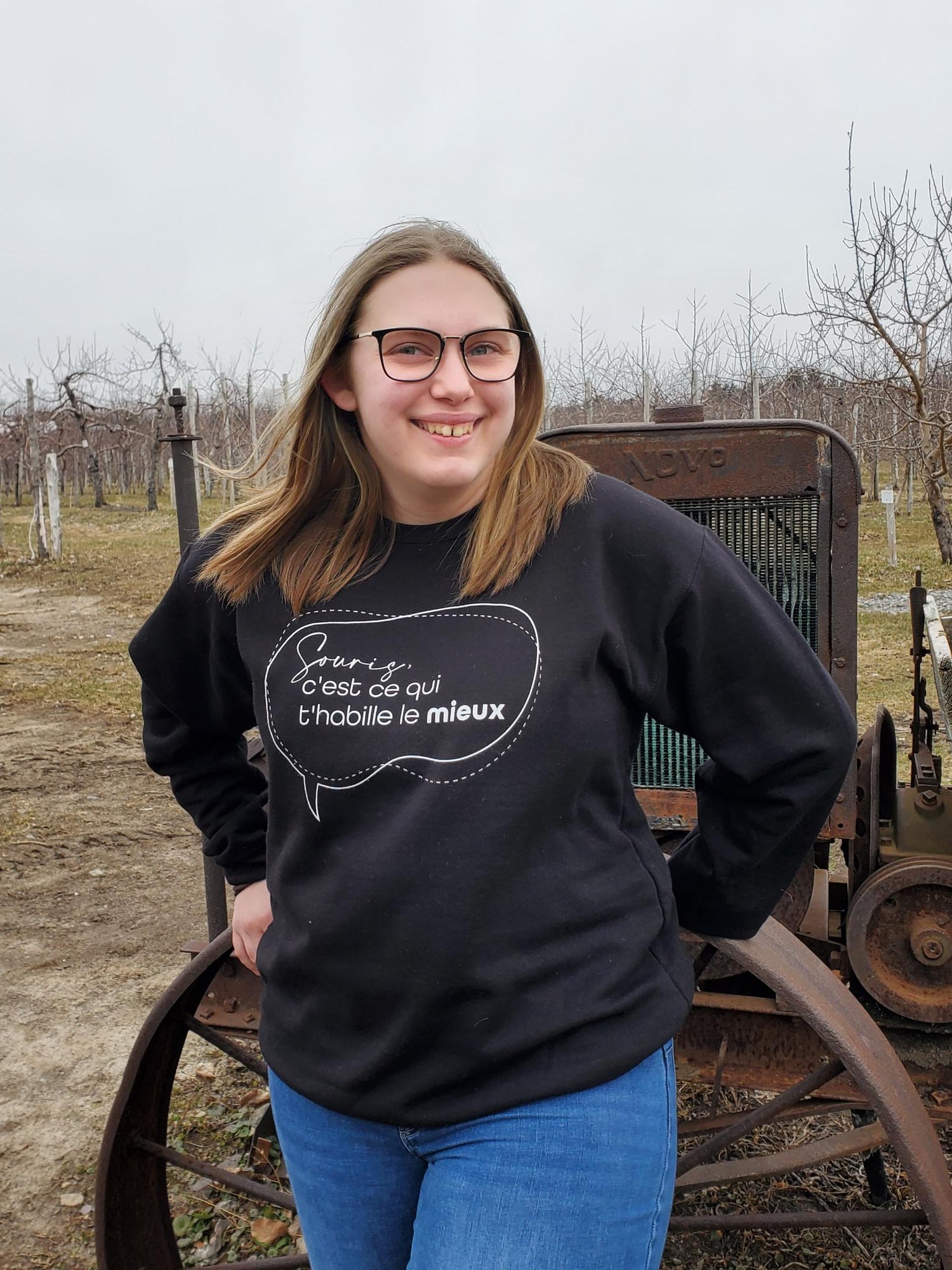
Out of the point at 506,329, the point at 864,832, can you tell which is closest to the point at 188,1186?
the point at 864,832

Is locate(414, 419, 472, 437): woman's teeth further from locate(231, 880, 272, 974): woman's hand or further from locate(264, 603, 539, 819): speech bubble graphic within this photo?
locate(231, 880, 272, 974): woman's hand

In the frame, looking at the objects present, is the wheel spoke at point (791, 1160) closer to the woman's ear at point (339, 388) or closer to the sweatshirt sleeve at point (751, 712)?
the sweatshirt sleeve at point (751, 712)

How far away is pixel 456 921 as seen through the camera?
1133 millimetres

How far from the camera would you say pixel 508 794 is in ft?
3.73

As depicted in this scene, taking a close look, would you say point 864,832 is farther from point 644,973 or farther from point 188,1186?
point 188,1186

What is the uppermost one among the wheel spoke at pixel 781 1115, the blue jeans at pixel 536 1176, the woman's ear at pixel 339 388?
the woman's ear at pixel 339 388

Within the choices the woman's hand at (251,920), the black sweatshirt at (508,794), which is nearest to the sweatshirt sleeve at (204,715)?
the woman's hand at (251,920)

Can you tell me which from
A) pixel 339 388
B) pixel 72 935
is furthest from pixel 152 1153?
pixel 72 935

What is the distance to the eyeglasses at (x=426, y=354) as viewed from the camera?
1.26 metres

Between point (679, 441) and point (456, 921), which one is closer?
point (456, 921)

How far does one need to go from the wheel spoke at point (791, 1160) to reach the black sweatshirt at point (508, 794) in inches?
37.6

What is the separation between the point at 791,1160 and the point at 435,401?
1.61m

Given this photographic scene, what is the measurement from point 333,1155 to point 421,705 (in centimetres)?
53

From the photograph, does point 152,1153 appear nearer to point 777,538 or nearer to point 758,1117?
point 758,1117
